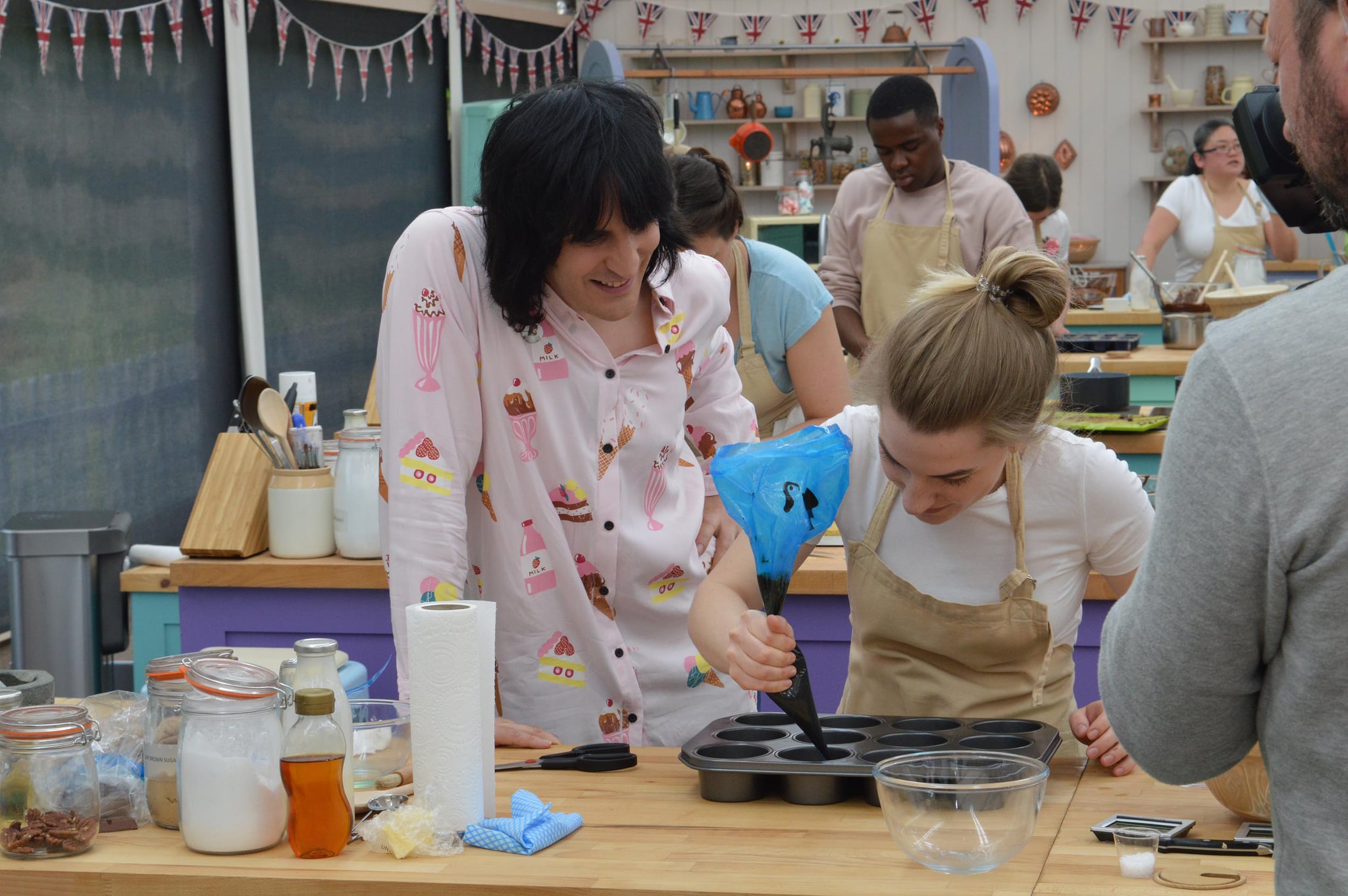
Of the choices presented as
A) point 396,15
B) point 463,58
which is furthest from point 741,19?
point 396,15

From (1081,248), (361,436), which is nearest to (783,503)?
(361,436)

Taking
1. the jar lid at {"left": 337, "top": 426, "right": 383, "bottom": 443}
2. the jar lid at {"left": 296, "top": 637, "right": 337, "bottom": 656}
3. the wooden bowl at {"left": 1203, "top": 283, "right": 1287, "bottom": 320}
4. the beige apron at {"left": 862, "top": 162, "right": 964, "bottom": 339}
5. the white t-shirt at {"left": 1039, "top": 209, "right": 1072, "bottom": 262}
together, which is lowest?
the jar lid at {"left": 296, "top": 637, "right": 337, "bottom": 656}

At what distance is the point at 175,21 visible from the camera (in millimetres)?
5434

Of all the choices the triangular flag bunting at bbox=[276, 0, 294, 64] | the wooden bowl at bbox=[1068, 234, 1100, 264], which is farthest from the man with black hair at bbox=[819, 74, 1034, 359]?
the wooden bowl at bbox=[1068, 234, 1100, 264]

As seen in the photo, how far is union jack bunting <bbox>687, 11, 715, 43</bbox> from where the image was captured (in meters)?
9.55

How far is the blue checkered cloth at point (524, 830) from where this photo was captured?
4.35 feet

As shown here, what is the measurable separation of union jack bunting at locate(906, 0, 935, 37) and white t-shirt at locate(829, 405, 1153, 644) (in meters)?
8.38

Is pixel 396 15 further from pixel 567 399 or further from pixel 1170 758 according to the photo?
pixel 1170 758

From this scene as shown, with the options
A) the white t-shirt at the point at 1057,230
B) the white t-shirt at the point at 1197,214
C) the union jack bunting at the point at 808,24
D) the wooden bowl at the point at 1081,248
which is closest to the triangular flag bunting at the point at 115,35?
the white t-shirt at the point at 1057,230

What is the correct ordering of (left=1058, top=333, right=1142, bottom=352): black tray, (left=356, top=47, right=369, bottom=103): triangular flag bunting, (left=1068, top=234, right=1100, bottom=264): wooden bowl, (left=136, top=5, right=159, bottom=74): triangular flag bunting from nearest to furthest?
(left=1058, top=333, right=1142, bottom=352): black tray, (left=136, top=5, right=159, bottom=74): triangular flag bunting, (left=356, top=47, right=369, bottom=103): triangular flag bunting, (left=1068, top=234, right=1100, bottom=264): wooden bowl

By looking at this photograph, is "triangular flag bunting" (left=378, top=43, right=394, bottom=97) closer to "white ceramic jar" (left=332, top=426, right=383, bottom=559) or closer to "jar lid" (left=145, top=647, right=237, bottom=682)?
"white ceramic jar" (left=332, top=426, right=383, bottom=559)

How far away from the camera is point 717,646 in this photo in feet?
5.24

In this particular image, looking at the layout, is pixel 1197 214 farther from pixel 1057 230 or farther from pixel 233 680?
pixel 233 680

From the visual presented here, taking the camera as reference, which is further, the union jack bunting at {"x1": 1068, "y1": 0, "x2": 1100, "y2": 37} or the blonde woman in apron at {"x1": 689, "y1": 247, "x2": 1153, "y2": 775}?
the union jack bunting at {"x1": 1068, "y1": 0, "x2": 1100, "y2": 37}
